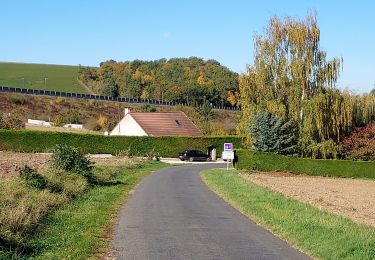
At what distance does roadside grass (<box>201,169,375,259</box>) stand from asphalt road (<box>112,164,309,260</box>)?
400 millimetres

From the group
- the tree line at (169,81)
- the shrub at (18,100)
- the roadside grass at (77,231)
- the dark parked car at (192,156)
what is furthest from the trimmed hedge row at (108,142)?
the tree line at (169,81)

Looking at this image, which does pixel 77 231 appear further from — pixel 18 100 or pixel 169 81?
pixel 169 81

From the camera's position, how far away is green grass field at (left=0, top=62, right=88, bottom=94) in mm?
144500

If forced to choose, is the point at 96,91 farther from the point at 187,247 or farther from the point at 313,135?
the point at 187,247

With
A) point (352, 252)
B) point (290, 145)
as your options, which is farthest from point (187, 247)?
point (290, 145)

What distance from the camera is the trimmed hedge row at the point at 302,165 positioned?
45.8 m

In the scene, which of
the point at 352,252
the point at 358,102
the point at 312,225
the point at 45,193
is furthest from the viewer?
the point at 358,102

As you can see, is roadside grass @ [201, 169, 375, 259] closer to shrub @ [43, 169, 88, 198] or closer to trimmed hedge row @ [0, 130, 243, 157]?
shrub @ [43, 169, 88, 198]

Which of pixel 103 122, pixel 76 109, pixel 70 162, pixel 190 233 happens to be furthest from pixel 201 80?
pixel 190 233

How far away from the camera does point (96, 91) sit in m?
147

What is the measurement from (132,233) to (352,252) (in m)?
5.22

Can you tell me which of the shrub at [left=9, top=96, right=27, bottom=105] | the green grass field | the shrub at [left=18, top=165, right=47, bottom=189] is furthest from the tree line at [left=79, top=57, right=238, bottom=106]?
the shrub at [left=18, top=165, right=47, bottom=189]

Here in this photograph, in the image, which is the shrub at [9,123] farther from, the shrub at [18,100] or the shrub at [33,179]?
the shrub at [33,179]

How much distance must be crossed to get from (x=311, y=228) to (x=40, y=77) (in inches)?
5966
